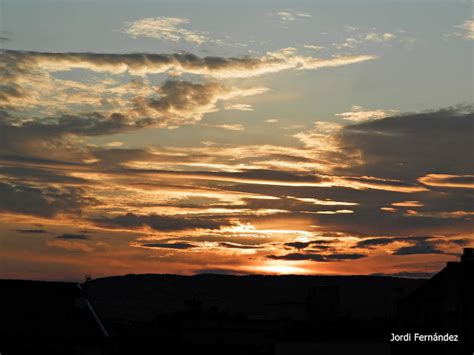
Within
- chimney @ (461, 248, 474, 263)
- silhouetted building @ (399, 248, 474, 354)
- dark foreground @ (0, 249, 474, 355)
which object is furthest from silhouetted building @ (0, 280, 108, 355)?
chimney @ (461, 248, 474, 263)

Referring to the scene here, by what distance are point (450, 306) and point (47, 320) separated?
38721mm

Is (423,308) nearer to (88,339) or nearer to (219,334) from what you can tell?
(88,339)

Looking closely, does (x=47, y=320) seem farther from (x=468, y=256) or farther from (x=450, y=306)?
(x=468, y=256)

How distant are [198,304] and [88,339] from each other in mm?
34159

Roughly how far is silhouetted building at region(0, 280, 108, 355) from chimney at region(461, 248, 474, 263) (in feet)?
117

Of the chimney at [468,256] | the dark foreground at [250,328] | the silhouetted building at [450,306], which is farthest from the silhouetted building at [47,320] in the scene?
the chimney at [468,256]

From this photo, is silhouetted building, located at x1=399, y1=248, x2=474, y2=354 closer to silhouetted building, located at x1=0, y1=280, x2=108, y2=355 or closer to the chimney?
the chimney

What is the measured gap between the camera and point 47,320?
277 feet

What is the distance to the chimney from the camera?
65.9m

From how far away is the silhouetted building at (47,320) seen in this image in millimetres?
81938

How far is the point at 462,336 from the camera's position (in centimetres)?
6444

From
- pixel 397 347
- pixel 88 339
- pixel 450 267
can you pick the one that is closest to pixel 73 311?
pixel 88 339

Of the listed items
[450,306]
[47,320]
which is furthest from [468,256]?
[47,320]

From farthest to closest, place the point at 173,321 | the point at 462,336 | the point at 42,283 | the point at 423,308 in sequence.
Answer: the point at 173,321, the point at 42,283, the point at 423,308, the point at 462,336
